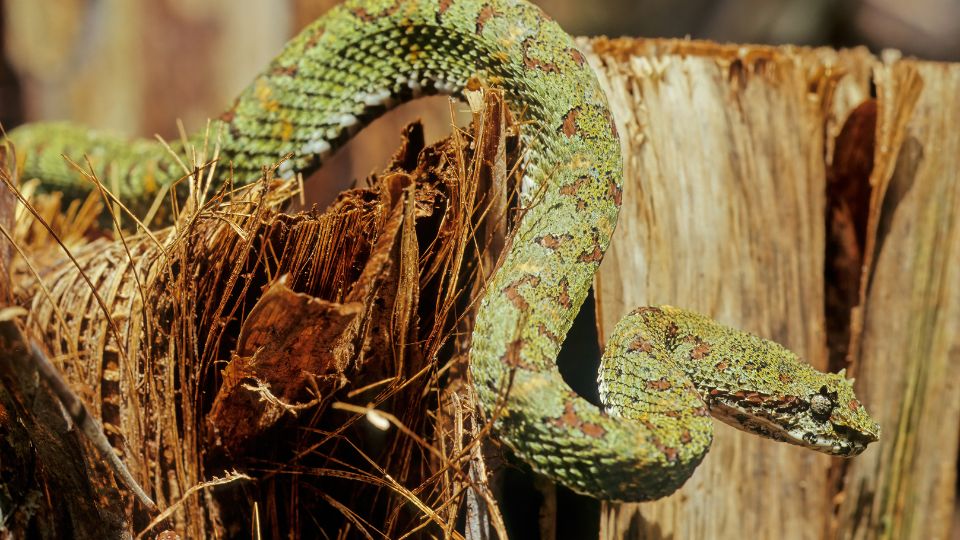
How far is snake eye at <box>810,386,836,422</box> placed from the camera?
2928 millimetres

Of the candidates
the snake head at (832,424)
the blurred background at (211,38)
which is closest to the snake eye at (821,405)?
the snake head at (832,424)

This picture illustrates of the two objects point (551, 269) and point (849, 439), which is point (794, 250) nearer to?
point (849, 439)

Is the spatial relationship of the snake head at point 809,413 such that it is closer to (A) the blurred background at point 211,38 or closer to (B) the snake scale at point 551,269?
(B) the snake scale at point 551,269

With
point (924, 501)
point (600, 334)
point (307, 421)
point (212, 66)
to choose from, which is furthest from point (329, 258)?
point (212, 66)

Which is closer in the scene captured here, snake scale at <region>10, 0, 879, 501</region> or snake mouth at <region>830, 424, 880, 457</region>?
snake scale at <region>10, 0, 879, 501</region>

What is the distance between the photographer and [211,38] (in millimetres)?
7105

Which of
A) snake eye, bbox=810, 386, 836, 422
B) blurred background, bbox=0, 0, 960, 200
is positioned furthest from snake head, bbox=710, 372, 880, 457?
blurred background, bbox=0, 0, 960, 200

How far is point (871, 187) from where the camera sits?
4.33 meters

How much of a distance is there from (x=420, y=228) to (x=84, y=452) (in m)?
1.24

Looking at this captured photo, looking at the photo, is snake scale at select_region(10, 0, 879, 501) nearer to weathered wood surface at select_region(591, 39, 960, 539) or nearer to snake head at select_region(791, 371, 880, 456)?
snake head at select_region(791, 371, 880, 456)

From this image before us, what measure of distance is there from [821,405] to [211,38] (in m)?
5.86

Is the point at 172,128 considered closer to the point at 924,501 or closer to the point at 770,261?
the point at 770,261

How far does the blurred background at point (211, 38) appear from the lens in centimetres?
703

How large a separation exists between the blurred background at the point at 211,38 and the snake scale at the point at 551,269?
2640 millimetres
